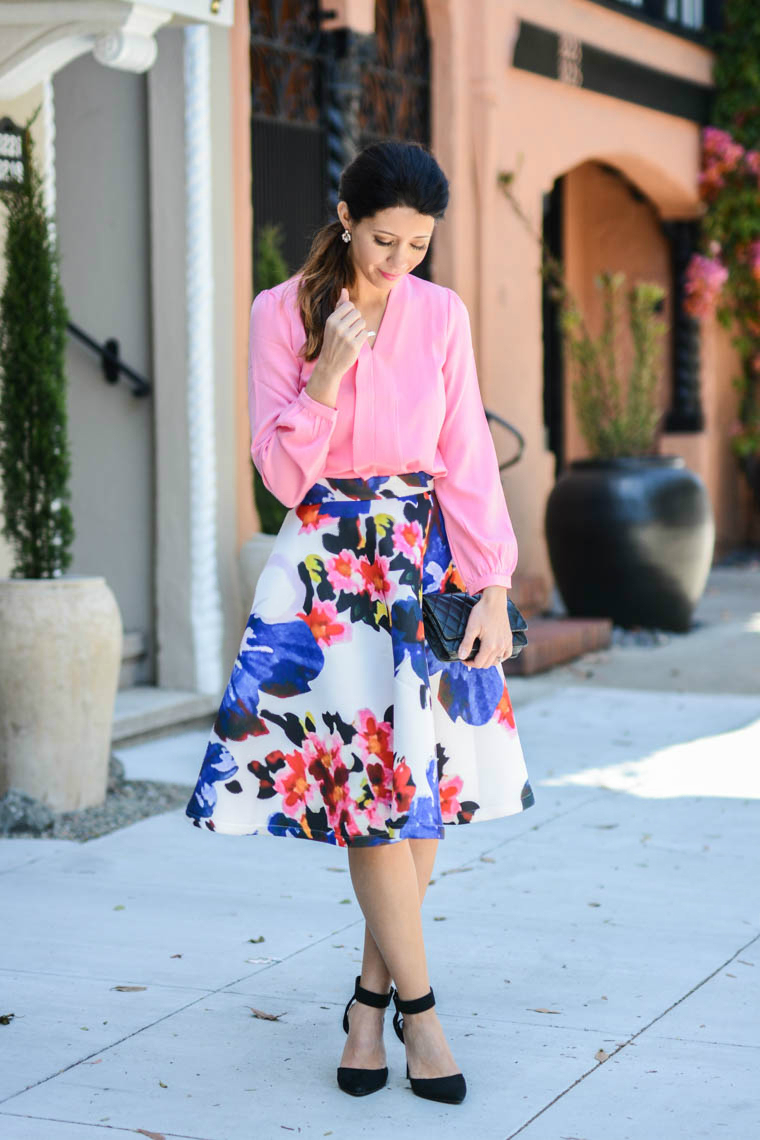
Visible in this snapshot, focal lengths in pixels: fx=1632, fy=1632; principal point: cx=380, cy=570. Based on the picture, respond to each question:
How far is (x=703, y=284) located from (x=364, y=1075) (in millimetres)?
9687

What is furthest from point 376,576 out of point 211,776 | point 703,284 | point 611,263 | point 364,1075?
point 611,263

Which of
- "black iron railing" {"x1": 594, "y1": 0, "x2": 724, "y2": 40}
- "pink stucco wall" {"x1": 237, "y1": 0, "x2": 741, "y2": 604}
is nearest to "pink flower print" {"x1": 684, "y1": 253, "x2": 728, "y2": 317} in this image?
"pink stucco wall" {"x1": 237, "y1": 0, "x2": 741, "y2": 604}

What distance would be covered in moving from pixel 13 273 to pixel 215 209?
177 centimetres

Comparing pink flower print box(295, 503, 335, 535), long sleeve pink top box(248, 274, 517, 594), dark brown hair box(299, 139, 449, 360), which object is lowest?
pink flower print box(295, 503, 335, 535)

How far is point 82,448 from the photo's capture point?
690 centimetres

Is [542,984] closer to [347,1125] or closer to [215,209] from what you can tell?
[347,1125]

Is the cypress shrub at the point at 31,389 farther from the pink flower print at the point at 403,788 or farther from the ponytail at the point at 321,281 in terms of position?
the pink flower print at the point at 403,788

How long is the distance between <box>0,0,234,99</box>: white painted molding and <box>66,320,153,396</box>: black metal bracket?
142 cm

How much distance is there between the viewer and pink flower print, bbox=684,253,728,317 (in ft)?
38.7

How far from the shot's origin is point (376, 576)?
9.57 ft

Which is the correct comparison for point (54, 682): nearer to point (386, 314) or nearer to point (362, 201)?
point (386, 314)

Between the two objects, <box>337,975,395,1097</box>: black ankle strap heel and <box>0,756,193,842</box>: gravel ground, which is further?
<box>0,756,193,842</box>: gravel ground

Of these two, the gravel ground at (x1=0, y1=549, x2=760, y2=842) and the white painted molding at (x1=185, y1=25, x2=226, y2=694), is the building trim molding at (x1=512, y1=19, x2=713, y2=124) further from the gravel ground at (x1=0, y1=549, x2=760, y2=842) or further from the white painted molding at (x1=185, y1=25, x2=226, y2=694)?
the gravel ground at (x1=0, y1=549, x2=760, y2=842)

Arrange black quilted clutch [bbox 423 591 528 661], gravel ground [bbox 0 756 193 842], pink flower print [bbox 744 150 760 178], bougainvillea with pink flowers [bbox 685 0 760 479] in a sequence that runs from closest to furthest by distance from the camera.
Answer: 1. black quilted clutch [bbox 423 591 528 661]
2. gravel ground [bbox 0 756 193 842]
3. pink flower print [bbox 744 150 760 178]
4. bougainvillea with pink flowers [bbox 685 0 760 479]
